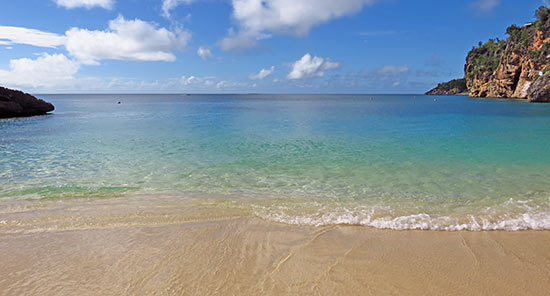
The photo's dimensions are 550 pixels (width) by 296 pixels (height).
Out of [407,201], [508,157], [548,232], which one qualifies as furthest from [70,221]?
[508,157]

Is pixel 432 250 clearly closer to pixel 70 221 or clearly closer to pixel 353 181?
pixel 353 181

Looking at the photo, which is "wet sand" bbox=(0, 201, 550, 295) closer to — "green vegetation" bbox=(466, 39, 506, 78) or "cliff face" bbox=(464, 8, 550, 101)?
"cliff face" bbox=(464, 8, 550, 101)

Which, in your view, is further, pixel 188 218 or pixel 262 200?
pixel 262 200

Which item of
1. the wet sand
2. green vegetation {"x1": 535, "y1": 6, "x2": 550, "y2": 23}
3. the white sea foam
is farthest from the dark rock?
the wet sand

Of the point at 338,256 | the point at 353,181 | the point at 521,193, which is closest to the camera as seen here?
the point at 338,256

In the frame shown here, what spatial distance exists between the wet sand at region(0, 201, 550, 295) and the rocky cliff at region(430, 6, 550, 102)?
78980 mm

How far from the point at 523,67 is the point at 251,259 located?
102 metres

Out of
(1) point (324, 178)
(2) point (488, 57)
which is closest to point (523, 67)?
(2) point (488, 57)

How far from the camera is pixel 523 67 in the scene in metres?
78.2

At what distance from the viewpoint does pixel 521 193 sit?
8117 mm

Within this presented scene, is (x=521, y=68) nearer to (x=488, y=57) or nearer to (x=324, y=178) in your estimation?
(x=488, y=57)

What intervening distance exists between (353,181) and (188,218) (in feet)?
17.6

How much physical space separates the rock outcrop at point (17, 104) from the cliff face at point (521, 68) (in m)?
93.5

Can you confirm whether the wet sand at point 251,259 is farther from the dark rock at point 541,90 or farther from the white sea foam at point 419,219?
the dark rock at point 541,90
